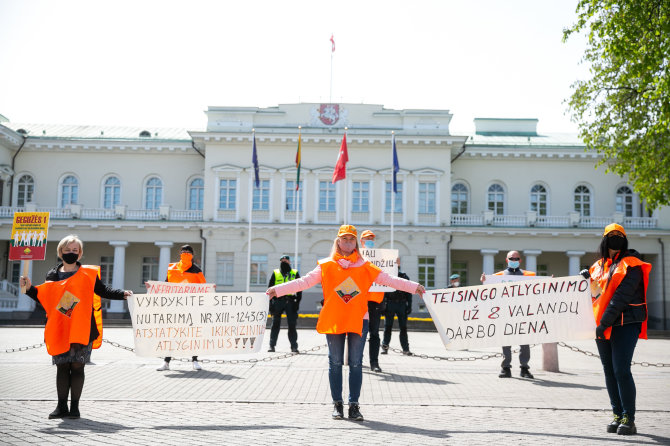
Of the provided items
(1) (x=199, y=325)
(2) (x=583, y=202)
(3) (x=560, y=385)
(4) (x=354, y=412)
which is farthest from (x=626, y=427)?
(2) (x=583, y=202)

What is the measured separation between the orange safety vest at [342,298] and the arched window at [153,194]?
117 feet

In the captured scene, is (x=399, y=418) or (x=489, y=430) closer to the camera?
(x=489, y=430)

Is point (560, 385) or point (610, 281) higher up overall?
point (610, 281)

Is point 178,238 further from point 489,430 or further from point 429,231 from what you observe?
point 489,430

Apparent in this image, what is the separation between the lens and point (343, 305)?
7246 millimetres

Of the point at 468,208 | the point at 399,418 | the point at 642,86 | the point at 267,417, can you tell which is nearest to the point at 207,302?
the point at 267,417

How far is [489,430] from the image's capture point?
6.55 metres

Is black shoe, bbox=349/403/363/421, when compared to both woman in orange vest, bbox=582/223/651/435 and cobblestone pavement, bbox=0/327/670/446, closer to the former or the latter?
cobblestone pavement, bbox=0/327/670/446

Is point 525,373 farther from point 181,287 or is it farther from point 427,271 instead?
point 427,271

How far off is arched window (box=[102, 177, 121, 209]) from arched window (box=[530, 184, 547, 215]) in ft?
84.6

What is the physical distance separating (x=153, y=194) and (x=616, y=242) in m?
37.3

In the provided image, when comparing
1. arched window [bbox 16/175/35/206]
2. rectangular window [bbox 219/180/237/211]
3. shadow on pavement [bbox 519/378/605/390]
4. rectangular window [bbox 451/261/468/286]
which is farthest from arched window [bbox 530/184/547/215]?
shadow on pavement [bbox 519/378/605/390]

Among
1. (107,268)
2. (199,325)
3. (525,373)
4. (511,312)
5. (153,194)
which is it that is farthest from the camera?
(153,194)

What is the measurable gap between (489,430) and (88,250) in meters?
37.6
